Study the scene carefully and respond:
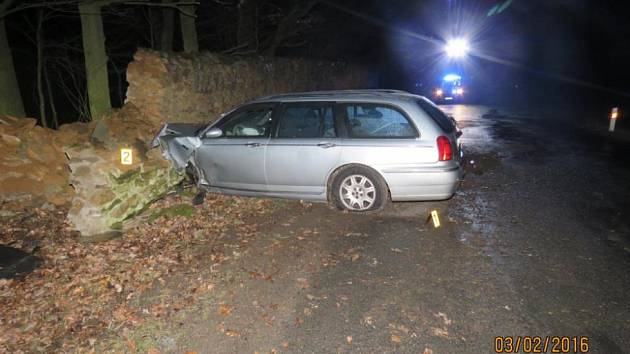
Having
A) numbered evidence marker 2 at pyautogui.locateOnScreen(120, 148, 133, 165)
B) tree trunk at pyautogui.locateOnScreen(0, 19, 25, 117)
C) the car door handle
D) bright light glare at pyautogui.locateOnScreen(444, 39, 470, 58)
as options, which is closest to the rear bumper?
the car door handle

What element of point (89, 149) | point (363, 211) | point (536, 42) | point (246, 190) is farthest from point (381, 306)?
point (536, 42)

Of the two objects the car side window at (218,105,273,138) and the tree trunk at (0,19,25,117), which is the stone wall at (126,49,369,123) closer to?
the tree trunk at (0,19,25,117)

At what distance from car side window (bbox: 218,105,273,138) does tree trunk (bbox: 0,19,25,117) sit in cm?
533

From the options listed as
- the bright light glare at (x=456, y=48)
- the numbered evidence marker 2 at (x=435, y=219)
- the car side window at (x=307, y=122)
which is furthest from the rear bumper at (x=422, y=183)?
the bright light glare at (x=456, y=48)

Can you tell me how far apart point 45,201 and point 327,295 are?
16.5ft

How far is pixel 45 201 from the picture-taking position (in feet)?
24.0

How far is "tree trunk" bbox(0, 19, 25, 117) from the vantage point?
9758 mm

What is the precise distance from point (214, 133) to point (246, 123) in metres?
0.52

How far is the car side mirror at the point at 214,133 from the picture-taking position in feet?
24.1

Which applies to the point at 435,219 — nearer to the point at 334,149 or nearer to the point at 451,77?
the point at 334,149

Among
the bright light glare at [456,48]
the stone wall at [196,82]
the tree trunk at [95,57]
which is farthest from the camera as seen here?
the bright light glare at [456,48]

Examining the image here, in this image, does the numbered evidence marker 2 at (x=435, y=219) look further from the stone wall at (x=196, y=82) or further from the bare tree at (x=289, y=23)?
the bare tree at (x=289, y=23)

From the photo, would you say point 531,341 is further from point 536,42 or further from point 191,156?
point 536,42
